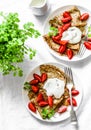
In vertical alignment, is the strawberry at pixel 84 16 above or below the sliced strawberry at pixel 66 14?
below

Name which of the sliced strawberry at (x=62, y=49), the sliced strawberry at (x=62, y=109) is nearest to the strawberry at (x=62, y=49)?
the sliced strawberry at (x=62, y=49)

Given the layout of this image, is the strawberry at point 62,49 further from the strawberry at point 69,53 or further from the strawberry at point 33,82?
the strawberry at point 33,82

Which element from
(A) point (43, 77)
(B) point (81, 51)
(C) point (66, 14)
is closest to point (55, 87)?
(A) point (43, 77)

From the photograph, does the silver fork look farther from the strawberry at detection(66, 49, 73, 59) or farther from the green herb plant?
the green herb plant

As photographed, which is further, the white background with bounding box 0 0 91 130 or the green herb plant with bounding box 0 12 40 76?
the white background with bounding box 0 0 91 130

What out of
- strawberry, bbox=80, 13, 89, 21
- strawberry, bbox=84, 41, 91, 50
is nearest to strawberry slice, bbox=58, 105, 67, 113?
strawberry, bbox=84, 41, 91, 50

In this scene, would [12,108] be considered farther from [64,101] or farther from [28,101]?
[64,101]

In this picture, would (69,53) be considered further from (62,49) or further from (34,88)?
(34,88)
